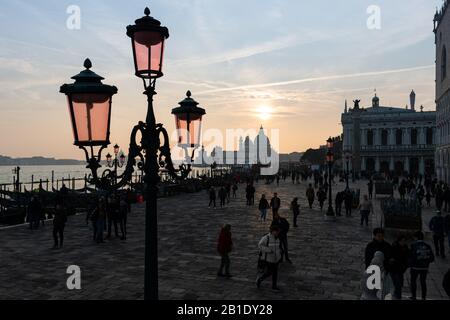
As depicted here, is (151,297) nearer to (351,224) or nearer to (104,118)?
(104,118)

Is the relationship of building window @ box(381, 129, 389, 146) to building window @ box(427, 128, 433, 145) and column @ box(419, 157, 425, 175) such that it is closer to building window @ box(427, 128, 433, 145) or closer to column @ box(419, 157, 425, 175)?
column @ box(419, 157, 425, 175)

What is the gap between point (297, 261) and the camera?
10828 millimetres

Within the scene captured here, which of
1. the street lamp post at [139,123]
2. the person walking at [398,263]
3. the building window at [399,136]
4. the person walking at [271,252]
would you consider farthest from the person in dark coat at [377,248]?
the building window at [399,136]

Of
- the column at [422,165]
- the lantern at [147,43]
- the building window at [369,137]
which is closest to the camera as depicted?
the lantern at [147,43]

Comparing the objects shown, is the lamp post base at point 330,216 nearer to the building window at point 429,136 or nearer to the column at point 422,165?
the column at point 422,165

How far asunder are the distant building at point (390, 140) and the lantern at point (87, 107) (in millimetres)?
69375

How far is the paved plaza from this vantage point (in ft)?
27.1

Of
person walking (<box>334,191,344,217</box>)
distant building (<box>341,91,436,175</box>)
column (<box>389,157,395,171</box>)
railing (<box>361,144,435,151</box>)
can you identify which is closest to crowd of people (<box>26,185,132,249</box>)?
person walking (<box>334,191,344,217</box>)

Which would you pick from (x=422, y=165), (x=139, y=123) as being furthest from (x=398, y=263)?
(x=422, y=165)

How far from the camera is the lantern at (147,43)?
4.29 metres

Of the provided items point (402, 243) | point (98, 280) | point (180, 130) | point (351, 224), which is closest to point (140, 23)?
point (180, 130)

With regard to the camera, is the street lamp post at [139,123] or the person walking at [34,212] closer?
Answer: the street lamp post at [139,123]

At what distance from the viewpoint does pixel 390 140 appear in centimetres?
7369

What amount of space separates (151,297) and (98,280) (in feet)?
17.0
